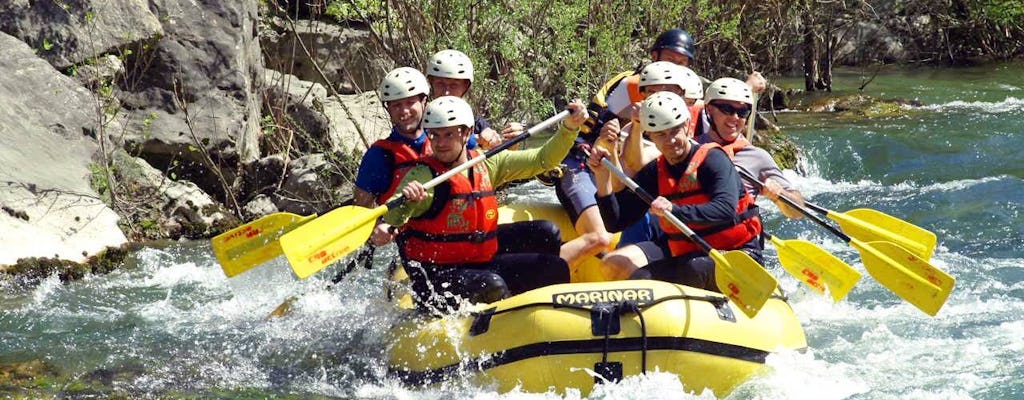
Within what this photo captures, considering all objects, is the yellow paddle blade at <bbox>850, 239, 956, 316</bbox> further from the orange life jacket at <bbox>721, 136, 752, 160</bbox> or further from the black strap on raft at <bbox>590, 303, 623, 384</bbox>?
the black strap on raft at <bbox>590, 303, 623, 384</bbox>

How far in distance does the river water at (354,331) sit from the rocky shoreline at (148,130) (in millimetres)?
449

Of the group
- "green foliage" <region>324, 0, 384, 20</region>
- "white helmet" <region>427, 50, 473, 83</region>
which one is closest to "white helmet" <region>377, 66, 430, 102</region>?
"white helmet" <region>427, 50, 473, 83</region>

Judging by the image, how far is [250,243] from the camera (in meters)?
6.43

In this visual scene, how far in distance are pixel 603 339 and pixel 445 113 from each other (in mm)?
1226

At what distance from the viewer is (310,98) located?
36.7 ft

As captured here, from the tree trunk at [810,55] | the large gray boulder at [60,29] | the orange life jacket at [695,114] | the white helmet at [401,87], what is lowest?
the tree trunk at [810,55]

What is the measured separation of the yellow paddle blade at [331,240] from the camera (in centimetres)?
557

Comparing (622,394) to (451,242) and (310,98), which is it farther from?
(310,98)

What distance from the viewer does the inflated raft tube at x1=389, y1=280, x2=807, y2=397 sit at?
5336 millimetres

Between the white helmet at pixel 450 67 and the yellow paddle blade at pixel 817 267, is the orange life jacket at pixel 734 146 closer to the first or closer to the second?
the yellow paddle blade at pixel 817 267

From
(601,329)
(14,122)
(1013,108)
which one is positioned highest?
(14,122)

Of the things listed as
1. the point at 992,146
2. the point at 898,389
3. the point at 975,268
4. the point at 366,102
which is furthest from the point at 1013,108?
the point at 898,389

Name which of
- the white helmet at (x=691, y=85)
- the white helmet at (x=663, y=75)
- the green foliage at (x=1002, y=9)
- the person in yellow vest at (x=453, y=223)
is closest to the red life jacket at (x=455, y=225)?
the person in yellow vest at (x=453, y=223)

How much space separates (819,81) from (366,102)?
767 centimetres
